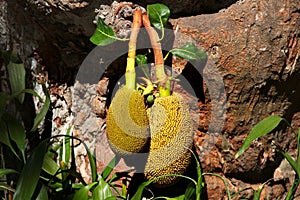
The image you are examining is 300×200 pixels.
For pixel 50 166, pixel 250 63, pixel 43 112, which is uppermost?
pixel 250 63

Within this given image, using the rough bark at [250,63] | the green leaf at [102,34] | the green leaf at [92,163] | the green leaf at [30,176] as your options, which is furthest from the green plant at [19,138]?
the rough bark at [250,63]

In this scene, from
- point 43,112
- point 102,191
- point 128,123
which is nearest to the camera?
point 128,123

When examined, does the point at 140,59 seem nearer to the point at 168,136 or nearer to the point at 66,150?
the point at 168,136

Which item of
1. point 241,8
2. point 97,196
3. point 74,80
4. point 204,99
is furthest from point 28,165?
point 241,8

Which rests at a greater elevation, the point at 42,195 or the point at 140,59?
the point at 140,59

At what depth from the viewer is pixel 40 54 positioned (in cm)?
122

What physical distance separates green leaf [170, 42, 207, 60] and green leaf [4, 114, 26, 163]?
0.36 meters

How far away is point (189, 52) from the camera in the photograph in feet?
3.34

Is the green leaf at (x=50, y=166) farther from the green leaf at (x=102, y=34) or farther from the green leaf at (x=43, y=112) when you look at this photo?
the green leaf at (x=102, y=34)

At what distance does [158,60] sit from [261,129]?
225 mm

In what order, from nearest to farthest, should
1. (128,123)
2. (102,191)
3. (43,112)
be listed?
(128,123) < (102,191) < (43,112)

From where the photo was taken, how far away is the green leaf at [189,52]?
1.02m

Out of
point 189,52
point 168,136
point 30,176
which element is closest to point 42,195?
point 30,176

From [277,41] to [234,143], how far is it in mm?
220
